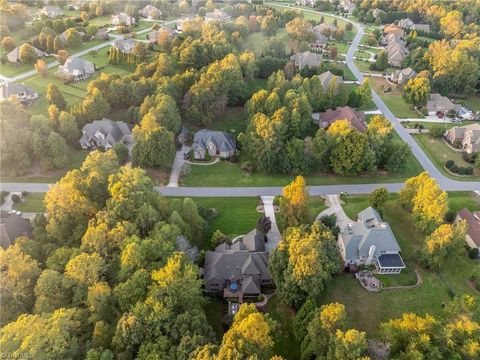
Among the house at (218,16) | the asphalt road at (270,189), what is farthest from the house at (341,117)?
the house at (218,16)

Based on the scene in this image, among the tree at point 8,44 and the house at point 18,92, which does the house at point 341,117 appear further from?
the tree at point 8,44

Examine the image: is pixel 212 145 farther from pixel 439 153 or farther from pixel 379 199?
pixel 439 153

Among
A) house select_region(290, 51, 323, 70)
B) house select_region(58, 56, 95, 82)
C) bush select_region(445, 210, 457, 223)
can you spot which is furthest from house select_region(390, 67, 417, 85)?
house select_region(58, 56, 95, 82)

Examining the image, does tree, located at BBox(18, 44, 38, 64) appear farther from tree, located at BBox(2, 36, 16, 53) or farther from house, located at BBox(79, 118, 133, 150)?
house, located at BBox(79, 118, 133, 150)

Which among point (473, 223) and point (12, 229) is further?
point (473, 223)

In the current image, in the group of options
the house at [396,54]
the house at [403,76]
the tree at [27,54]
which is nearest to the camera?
the tree at [27,54]

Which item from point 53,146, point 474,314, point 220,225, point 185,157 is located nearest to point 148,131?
point 185,157

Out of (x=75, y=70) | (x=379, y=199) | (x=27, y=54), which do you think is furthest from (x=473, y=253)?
(x=27, y=54)
